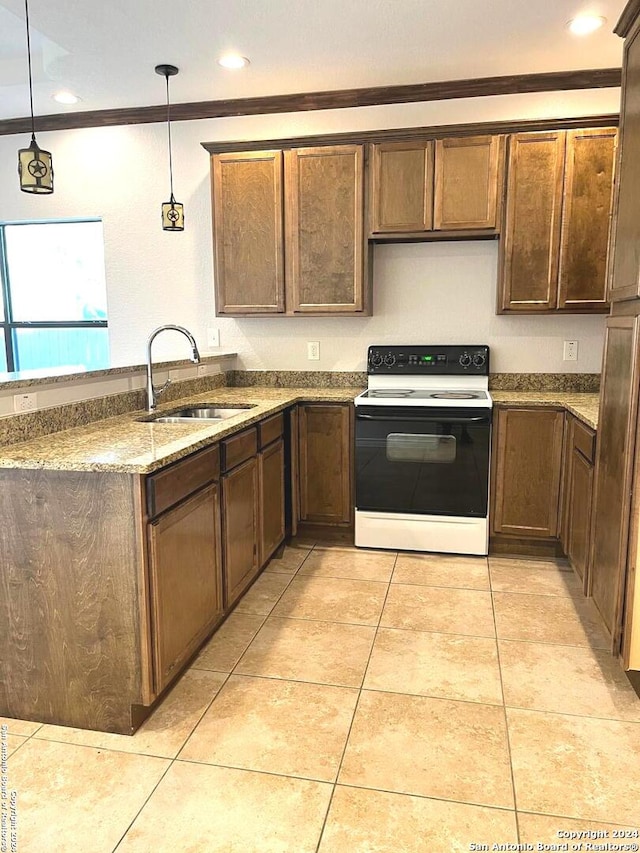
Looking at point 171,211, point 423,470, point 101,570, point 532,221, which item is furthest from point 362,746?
point 532,221

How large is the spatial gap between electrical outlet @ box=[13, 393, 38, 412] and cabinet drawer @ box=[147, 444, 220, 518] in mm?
642

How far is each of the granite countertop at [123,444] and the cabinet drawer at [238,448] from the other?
6 cm

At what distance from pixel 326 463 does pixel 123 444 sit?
167cm

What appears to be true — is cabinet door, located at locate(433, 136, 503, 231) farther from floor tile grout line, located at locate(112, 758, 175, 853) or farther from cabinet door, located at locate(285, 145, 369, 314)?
floor tile grout line, located at locate(112, 758, 175, 853)

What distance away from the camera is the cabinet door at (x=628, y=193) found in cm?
225

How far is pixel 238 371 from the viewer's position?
173 inches

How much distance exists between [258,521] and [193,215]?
2.19 meters

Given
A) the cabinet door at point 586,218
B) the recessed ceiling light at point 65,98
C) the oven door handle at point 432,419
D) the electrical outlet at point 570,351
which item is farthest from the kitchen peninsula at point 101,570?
the recessed ceiling light at point 65,98

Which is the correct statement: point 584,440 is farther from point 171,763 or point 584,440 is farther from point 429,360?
point 171,763

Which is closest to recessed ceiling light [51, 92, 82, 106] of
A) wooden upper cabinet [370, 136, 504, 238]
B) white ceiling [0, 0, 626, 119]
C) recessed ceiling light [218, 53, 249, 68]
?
white ceiling [0, 0, 626, 119]

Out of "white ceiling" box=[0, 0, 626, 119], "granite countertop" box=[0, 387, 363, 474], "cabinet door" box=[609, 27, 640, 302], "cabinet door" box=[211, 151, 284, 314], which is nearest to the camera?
"granite countertop" box=[0, 387, 363, 474]

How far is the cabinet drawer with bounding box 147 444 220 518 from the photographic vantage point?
209cm

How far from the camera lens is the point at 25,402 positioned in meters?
2.42

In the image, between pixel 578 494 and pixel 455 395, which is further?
pixel 455 395
